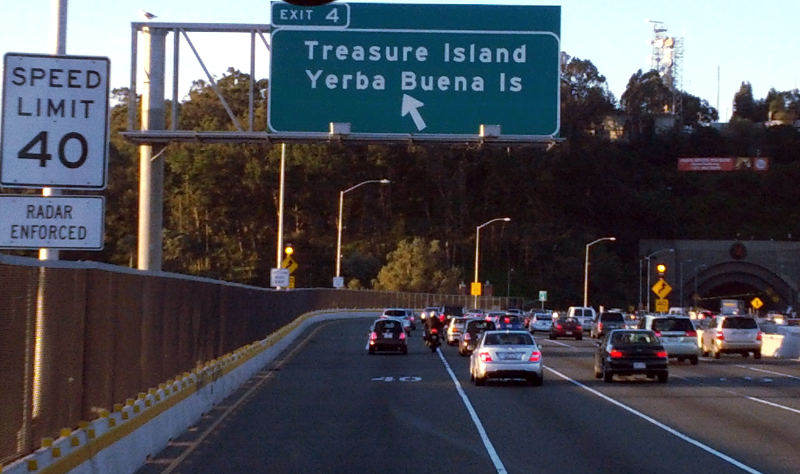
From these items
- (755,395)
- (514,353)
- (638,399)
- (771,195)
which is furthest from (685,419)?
(771,195)

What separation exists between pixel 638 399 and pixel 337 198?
9180cm

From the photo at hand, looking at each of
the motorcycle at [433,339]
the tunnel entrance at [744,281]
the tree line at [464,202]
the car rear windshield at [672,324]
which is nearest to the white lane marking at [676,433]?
the car rear windshield at [672,324]

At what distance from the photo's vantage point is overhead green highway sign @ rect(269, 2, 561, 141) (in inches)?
986

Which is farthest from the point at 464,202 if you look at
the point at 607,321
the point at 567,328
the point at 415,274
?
the point at 607,321

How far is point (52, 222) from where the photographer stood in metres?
10.4

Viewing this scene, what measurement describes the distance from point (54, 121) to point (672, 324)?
32.9 meters

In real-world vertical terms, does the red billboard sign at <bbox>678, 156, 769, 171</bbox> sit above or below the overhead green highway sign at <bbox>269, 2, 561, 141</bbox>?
above

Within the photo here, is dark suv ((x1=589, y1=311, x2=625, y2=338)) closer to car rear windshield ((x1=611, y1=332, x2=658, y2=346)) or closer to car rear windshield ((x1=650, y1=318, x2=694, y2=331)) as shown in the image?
car rear windshield ((x1=650, y1=318, x2=694, y2=331))

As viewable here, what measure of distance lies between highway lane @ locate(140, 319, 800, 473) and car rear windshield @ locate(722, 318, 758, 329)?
9562 mm

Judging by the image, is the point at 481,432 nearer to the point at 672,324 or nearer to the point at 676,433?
the point at 676,433

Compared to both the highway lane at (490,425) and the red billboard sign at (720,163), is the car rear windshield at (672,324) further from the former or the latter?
the red billboard sign at (720,163)

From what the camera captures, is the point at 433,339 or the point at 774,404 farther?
the point at 433,339

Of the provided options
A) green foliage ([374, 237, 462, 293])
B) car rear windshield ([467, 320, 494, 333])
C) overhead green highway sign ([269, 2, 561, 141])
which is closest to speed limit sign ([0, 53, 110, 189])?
overhead green highway sign ([269, 2, 561, 141])

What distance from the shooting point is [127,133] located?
24516mm
